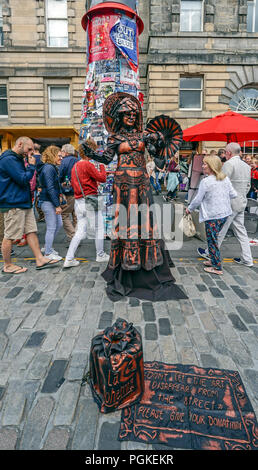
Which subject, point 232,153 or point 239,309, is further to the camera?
point 232,153

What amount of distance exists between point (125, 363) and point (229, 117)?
6745 millimetres


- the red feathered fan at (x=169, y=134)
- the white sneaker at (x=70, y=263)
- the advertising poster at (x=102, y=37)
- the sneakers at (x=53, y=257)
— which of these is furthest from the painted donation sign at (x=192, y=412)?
the advertising poster at (x=102, y=37)

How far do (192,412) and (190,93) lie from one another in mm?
17496

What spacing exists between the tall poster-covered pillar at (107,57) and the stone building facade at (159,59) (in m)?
8.94

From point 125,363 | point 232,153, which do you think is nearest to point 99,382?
point 125,363

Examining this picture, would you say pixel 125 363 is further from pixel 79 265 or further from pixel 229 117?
pixel 229 117

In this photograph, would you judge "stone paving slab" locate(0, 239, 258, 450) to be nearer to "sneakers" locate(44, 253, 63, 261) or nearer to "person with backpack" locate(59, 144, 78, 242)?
"sneakers" locate(44, 253, 63, 261)

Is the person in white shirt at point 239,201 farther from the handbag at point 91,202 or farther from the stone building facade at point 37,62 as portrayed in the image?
the stone building facade at point 37,62

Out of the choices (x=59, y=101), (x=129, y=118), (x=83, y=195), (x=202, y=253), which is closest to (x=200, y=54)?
(x=59, y=101)

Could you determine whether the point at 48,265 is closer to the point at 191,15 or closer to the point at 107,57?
the point at 107,57

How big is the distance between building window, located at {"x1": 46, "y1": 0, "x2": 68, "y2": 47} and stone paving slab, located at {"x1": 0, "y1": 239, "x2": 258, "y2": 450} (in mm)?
16735

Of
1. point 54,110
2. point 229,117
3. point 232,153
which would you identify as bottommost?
point 232,153

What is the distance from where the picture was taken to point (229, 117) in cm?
703

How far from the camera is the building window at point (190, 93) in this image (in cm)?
1631
